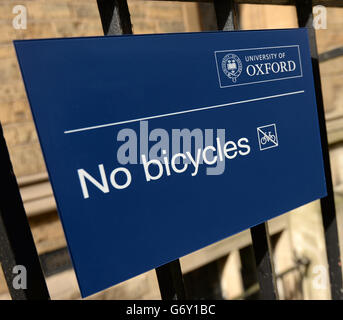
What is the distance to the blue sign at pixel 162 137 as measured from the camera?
71 cm

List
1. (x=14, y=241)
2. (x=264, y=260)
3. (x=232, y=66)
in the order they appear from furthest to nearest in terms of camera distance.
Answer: (x=264, y=260) → (x=232, y=66) → (x=14, y=241)

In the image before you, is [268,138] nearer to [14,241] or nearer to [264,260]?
[264,260]

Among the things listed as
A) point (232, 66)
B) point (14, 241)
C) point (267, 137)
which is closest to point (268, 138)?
point (267, 137)

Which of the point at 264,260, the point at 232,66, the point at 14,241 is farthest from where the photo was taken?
the point at 264,260

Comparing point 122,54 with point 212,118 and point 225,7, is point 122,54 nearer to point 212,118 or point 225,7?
point 212,118

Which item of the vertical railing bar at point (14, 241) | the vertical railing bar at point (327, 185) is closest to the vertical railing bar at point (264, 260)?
the vertical railing bar at point (327, 185)

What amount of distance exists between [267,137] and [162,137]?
1.35ft

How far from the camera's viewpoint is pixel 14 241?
79 centimetres

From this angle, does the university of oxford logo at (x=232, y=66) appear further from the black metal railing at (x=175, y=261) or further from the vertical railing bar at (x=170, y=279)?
the vertical railing bar at (x=170, y=279)

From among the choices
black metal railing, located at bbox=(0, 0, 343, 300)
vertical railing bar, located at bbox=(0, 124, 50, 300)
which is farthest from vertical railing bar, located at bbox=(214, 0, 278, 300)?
vertical railing bar, located at bbox=(0, 124, 50, 300)
